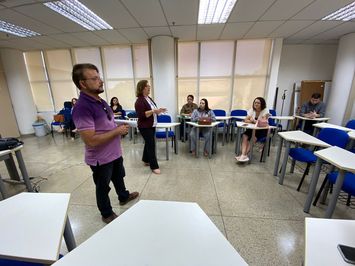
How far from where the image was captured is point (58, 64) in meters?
6.12

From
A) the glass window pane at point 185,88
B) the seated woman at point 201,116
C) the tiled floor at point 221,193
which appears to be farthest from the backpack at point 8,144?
the glass window pane at point 185,88

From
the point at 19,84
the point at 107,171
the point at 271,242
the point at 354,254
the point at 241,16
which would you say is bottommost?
the point at 271,242

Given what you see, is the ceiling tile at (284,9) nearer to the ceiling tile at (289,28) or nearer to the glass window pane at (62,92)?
the ceiling tile at (289,28)

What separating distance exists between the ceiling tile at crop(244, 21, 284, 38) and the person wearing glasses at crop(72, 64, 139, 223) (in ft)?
13.7

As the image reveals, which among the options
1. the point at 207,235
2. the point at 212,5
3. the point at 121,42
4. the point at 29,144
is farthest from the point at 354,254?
the point at 29,144

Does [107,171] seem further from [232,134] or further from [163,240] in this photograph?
[232,134]

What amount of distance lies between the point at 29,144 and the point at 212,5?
628cm

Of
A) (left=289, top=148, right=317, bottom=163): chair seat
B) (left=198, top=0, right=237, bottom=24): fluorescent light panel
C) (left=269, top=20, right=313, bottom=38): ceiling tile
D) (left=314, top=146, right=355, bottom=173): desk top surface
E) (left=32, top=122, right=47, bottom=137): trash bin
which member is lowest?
(left=32, top=122, right=47, bottom=137): trash bin

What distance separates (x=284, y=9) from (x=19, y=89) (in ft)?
26.6

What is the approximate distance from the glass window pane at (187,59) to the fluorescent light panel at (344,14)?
10.9ft

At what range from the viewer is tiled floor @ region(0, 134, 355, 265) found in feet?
5.51

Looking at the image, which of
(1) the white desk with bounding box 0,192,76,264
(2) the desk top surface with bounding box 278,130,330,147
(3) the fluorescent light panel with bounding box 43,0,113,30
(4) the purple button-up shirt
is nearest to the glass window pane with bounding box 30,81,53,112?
(3) the fluorescent light panel with bounding box 43,0,113,30

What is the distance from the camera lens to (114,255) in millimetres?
640

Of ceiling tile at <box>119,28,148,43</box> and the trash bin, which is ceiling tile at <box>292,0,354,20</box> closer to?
ceiling tile at <box>119,28,148,43</box>
